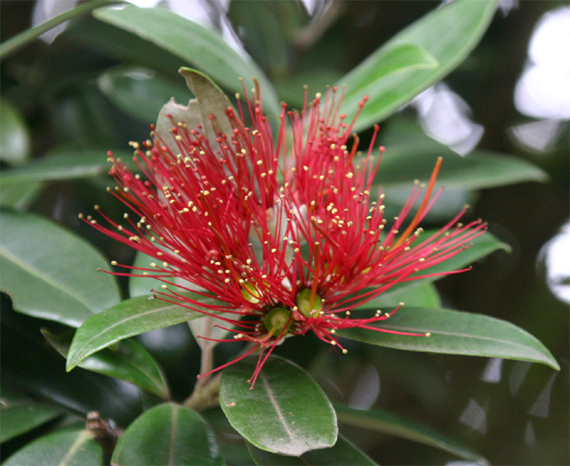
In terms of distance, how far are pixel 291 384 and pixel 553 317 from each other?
1.13 meters

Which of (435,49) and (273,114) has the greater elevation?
(435,49)

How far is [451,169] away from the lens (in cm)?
103

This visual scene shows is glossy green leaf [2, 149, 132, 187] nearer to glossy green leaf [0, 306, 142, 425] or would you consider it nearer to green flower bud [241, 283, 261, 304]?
glossy green leaf [0, 306, 142, 425]

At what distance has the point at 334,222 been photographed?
0.60m

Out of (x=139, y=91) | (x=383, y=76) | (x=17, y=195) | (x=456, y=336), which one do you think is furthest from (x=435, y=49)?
(x=17, y=195)

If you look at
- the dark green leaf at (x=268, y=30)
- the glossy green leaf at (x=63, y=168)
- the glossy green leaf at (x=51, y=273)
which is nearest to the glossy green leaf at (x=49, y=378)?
the glossy green leaf at (x=51, y=273)

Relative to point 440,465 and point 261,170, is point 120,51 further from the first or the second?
point 440,465

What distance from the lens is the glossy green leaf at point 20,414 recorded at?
0.65m

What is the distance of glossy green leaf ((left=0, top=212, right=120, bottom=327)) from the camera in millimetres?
645

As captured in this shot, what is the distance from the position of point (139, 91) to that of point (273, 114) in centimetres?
42

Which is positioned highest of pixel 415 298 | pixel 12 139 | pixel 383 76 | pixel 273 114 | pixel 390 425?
pixel 383 76

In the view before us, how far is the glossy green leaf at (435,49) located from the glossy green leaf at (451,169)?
0.20 metres

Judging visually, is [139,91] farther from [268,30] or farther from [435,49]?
[435,49]

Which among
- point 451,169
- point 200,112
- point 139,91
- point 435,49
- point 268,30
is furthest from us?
point 268,30
